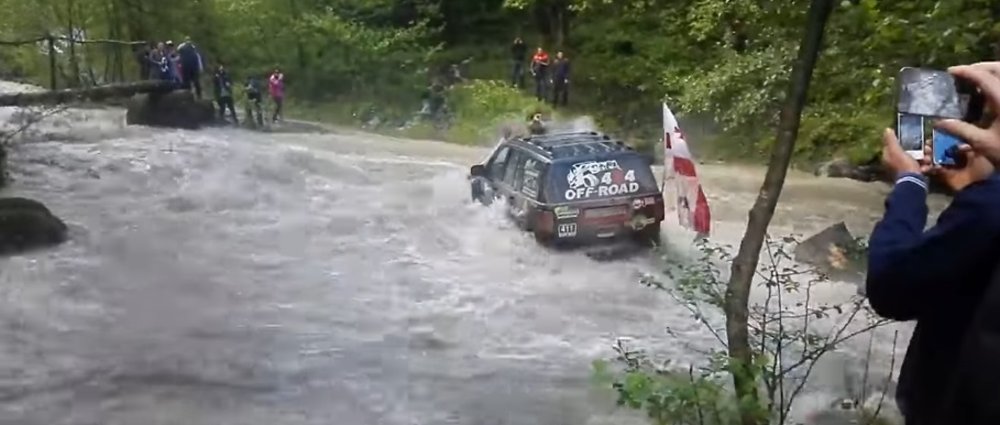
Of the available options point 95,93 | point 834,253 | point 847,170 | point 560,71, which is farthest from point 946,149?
point 95,93

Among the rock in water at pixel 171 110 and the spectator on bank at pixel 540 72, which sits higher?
the spectator on bank at pixel 540 72

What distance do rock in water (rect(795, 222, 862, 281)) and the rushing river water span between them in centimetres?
18

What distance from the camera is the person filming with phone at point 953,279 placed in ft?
5.24

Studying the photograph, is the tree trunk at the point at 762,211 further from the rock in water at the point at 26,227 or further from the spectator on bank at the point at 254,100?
the spectator on bank at the point at 254,100

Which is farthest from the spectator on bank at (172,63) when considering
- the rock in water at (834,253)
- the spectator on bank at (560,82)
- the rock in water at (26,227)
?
the rock in water at (834,253)

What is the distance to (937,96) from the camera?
1943mm

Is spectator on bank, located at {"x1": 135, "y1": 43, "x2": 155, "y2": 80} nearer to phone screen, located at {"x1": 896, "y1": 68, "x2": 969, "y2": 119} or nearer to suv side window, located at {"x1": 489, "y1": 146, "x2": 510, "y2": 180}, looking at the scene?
suv side window, located at {"x1": 489, "y1": 146, "x2": 510, "y2": 180}

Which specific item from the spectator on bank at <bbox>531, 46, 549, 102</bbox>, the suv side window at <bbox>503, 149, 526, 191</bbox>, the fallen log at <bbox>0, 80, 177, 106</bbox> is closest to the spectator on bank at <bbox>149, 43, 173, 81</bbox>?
the fallen log at <bbox>0, 80, 177, 106</bbox>

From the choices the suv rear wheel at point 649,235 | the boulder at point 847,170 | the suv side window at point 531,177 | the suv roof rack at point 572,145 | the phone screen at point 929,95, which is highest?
the phone screen at point 929,95

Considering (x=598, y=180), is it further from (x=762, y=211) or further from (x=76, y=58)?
(x=76, y=58)

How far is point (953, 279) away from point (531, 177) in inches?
353

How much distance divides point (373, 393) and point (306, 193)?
5.52m

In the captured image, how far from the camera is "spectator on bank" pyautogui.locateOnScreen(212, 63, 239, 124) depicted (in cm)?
1631

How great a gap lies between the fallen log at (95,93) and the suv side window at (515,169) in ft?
22.4
